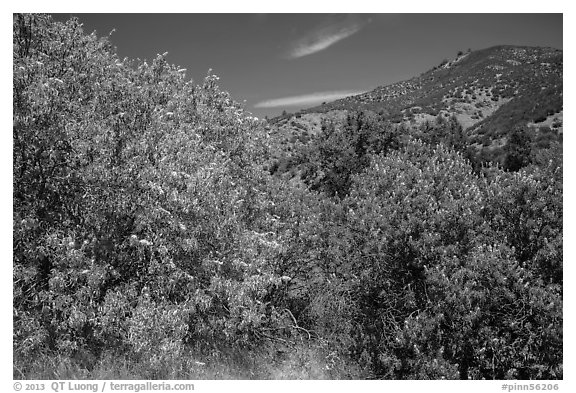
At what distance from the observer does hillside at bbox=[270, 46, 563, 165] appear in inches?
1321

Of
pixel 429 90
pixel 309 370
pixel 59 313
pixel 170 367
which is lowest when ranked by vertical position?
pixel 309 370

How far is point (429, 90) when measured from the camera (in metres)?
61.3

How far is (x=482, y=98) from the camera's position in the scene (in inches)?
2021

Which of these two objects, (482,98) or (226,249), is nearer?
(226,249)

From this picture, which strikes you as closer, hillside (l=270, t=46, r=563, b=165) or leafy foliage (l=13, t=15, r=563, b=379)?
leafy foliage (l=13, t=15, r=563, b=379)

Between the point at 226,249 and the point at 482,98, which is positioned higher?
the point at 482,98

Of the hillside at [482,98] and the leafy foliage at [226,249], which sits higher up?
the hillside at [482,98]

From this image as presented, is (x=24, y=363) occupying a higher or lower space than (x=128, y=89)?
lower

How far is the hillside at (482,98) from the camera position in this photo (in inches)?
1321

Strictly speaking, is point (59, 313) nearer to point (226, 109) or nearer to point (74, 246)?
point (74, 246)

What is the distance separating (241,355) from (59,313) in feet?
15.9

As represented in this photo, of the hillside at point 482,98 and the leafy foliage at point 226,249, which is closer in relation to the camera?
the leafy foliage at point 226,249

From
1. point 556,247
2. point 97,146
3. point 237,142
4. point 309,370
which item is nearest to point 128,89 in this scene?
point 97,146

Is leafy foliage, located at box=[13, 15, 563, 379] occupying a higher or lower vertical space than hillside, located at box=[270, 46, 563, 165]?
lower
